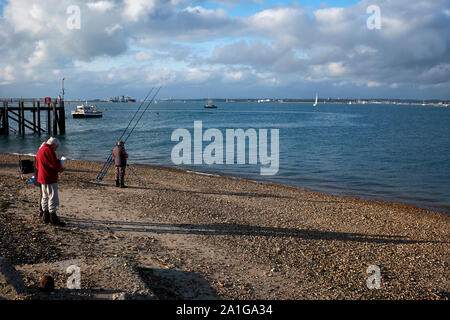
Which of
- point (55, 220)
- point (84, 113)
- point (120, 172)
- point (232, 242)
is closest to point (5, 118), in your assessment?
point (120, 172)

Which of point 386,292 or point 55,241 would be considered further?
point 55,241

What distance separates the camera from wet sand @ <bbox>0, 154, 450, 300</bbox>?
20.9ft

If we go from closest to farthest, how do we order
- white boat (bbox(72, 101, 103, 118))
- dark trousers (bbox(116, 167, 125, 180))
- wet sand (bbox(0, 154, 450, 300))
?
1. wet sand (bbox(0, 154, 450, 300))
2. dark trousers (bbox(116, 167, 125, 180))
3. white boat (bbox(72, 101, 103, 118))

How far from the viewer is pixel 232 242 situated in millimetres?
8523

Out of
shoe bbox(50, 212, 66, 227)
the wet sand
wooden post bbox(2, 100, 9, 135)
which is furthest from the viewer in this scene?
wooden post bbox(2, 100, 9, 135)

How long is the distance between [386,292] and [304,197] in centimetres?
893

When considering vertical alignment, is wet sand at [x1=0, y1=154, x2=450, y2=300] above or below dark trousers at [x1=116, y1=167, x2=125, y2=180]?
below

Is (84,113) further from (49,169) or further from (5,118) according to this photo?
(49,169)

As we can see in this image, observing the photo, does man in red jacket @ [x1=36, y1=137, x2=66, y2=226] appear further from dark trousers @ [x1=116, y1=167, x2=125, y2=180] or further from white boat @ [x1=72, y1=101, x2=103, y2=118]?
white boat @ [x1=72, y1=101, x2=103, y2=118]

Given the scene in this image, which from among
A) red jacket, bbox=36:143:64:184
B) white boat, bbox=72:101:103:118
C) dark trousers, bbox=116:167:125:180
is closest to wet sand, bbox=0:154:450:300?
dark trousers, bbox=116:167:125:180

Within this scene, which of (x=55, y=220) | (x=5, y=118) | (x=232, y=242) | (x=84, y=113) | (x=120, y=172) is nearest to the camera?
(x=55, y=220)

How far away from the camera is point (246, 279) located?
6.59 m
